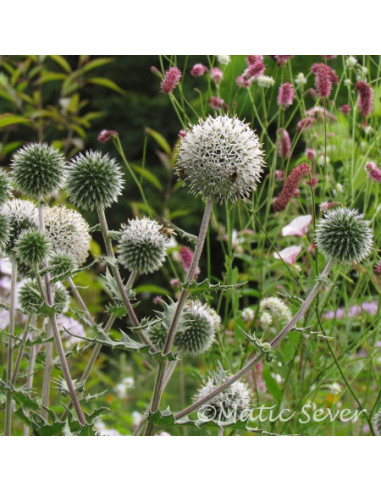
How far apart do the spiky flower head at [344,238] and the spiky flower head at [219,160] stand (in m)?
0.23

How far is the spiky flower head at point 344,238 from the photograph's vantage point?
4.51ft

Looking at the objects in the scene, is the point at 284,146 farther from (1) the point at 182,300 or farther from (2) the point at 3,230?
(2) the point at 3,230

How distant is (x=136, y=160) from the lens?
4.06 m

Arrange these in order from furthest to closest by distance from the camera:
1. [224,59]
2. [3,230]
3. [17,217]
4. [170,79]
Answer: [224,59]
[170,79]
[17,217]
[3,230]

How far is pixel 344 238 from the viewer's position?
4.53ft

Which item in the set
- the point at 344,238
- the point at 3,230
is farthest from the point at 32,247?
the point at 344,238

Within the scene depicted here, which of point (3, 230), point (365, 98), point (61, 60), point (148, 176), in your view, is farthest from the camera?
point (61, 60)

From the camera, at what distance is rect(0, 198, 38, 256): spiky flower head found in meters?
1.43

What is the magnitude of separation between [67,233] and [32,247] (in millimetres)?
252

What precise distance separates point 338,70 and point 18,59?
1.71 meters

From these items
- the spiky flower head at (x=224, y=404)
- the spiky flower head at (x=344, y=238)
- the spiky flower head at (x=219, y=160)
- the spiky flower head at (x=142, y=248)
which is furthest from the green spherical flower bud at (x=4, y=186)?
the spiky flower head at (x=344, y=238)
